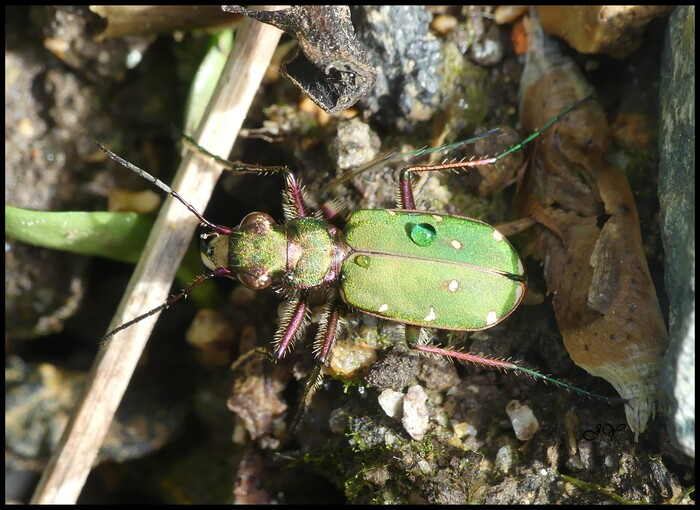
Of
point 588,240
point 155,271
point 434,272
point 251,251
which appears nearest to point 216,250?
point 251,251

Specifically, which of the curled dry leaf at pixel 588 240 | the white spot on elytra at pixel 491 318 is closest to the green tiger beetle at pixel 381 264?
the white spot on elytra at pixel 491 318

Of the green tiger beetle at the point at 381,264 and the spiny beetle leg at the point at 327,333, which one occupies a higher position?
the green tiger beetle at the point at 381,264

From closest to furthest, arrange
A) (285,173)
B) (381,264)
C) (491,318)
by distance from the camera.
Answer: (491,318), (381,264), (285,173)

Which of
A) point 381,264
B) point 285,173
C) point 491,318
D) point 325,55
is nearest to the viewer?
point 325,55

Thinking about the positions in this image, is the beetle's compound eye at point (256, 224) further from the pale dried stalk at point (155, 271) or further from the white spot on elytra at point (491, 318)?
the white spot on elytra at point (491, 318)

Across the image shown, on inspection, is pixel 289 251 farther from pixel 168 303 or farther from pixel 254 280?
pixel 168 303

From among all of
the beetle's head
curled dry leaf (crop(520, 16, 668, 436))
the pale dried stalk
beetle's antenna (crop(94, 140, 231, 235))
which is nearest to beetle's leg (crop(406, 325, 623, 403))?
curled dry leaf (crop(520, 16, 668, 436))

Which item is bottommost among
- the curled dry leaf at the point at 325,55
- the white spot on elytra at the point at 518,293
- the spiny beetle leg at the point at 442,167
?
the white spot on elytra at the point at 518,293

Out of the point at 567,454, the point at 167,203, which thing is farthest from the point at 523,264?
the point at 167,203
